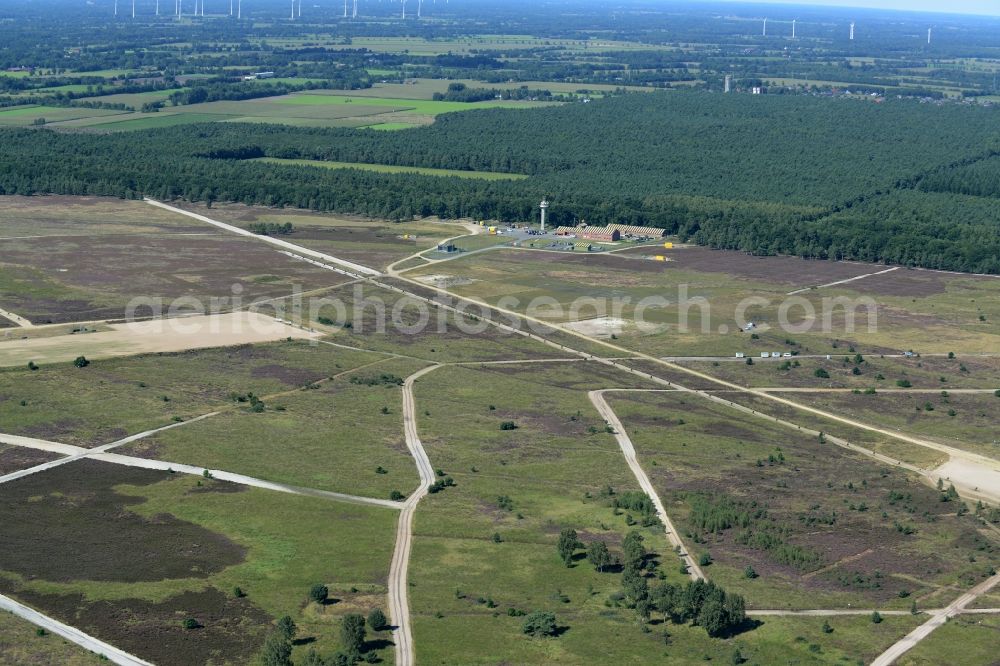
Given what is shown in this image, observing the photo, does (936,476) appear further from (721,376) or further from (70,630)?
(70,630)

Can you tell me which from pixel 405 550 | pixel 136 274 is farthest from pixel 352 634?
pixel 136 274

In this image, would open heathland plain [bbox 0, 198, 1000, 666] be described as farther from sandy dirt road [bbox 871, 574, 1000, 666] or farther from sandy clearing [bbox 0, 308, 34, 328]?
sandy clearing [bbox 0, 308, 34, 328]

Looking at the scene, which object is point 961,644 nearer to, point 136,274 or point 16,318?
point 16,318

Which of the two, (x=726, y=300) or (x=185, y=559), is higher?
(x=726, y=300)

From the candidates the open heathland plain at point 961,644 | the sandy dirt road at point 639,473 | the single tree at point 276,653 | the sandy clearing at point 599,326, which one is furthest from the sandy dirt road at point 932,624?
the sandy clearing at point 599,326

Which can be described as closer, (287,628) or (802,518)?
(287,628)

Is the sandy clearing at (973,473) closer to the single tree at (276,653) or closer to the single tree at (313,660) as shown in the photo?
the single tree at (313,660)

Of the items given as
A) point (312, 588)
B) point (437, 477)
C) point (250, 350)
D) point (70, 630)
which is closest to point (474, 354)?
point (250, 350)
